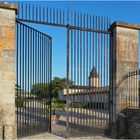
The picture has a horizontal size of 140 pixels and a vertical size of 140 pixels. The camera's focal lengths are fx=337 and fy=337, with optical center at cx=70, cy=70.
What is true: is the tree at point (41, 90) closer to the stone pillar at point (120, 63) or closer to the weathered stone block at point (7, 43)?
the weathered stone block at point (7, 43)

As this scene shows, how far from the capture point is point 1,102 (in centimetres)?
895

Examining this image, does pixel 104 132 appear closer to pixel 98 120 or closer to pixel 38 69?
pixel 98 120

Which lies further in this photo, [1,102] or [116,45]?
[116,45]

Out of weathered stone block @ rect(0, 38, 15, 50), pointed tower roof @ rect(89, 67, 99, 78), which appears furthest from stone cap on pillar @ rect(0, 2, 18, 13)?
pointed tower roof @ rect(89, 67, 99, 78)

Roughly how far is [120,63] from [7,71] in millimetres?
3839

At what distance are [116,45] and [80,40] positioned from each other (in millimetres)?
1228

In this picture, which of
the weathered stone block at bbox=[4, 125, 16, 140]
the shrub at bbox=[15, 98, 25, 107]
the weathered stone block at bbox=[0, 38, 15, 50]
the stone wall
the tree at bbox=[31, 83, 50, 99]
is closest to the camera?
the weathered stone block at bbox=[4, 125, 16, 140]

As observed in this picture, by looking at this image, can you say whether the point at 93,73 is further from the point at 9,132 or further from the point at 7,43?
the point at 9,132

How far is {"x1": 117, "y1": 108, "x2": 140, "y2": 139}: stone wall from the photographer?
10.0 meters

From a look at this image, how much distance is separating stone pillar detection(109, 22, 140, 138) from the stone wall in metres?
0.17

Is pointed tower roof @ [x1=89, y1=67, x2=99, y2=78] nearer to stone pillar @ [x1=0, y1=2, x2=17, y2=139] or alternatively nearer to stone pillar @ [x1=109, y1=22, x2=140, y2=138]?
stone pillar @ [x1=109, y1=22, x2=140, y2=138]

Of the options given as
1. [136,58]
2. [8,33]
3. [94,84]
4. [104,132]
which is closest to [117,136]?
[104,132]

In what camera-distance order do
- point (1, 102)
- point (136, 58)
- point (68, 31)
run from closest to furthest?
point (1, 102) → point (68, 31) → point (136, 58)

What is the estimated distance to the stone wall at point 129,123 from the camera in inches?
396
